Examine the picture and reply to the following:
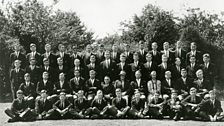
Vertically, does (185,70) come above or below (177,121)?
above

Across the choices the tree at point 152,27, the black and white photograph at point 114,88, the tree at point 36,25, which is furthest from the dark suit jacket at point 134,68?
the tree at point 36,25

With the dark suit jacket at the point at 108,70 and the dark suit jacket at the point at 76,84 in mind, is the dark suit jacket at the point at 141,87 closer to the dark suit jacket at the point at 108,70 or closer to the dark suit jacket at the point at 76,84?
the dark suit jacket at the point at 108,70

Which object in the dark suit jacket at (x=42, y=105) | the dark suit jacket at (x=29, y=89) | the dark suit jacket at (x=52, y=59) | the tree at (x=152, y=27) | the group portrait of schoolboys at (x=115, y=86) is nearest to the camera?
the group portrait of schoolboys at (x=115, y=86)

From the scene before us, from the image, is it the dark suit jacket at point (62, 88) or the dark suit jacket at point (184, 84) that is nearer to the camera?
the dark suit jacket at point (184, 84)

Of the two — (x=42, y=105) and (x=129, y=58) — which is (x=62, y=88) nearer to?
(x=42, y=105)

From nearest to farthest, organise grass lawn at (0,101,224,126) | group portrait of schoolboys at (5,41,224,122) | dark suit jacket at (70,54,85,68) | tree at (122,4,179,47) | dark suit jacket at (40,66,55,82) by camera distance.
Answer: grass lawn at (0,101,224,126) < group portrait of schoolboys at (5,41,224,122) < dark suit jacket at (40,66,55,82) < dark suit jacket at (70,54,85,68) < tree at (122,4,179,47)

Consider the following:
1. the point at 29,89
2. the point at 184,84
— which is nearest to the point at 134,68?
the point at 184,84

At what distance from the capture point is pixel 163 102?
10.0 m

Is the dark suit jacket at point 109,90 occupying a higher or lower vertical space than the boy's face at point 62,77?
lower

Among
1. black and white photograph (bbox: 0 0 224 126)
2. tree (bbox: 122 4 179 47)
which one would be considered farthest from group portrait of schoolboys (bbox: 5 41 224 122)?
tree (bbox: 122 4 179 47)

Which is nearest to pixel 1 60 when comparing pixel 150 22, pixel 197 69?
pixel 150 22

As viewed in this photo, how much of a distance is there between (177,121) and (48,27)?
45.0ft

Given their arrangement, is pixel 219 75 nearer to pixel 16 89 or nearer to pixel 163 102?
pixel 163 102

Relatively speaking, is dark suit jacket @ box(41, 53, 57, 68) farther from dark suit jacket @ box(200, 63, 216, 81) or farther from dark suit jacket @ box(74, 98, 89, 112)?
dark suit jacket @ box(200, 63, 216, 81)
